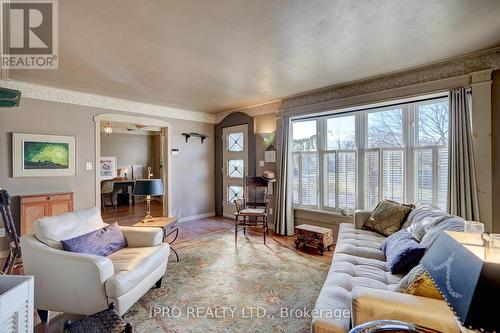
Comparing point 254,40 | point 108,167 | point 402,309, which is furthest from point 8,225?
point 108,167

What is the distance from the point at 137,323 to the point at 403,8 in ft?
11.2

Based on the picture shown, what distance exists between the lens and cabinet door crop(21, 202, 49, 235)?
3.39m

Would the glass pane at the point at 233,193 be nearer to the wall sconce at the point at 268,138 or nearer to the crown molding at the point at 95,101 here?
the wall sconce at the point at 268,138

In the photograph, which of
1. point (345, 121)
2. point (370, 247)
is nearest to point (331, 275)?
point (370, 247)

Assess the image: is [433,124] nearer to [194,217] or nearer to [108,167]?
[194,217]

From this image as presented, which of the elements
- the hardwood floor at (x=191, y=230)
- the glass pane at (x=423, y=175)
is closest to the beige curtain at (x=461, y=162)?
the glass pane at (x=423, y=175)

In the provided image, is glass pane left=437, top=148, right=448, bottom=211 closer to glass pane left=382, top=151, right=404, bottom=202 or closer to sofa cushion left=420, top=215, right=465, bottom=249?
glass pane left=382, top=151, right=404, bottom=202

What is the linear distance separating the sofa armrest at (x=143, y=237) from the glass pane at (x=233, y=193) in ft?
10.3

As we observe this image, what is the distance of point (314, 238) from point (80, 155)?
13.7 feet

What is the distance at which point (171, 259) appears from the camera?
10.9ft

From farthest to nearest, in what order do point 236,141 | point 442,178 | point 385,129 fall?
point 236,141, point 385,129, point 442,178

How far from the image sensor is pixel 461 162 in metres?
2.74

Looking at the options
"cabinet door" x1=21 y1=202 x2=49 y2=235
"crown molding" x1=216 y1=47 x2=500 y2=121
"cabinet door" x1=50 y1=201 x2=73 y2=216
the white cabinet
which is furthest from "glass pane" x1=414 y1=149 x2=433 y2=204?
"cabinet door" x1=21 y1=202 x2=49 y2=235

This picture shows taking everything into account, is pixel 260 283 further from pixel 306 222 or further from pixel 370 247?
pixel 306 222
